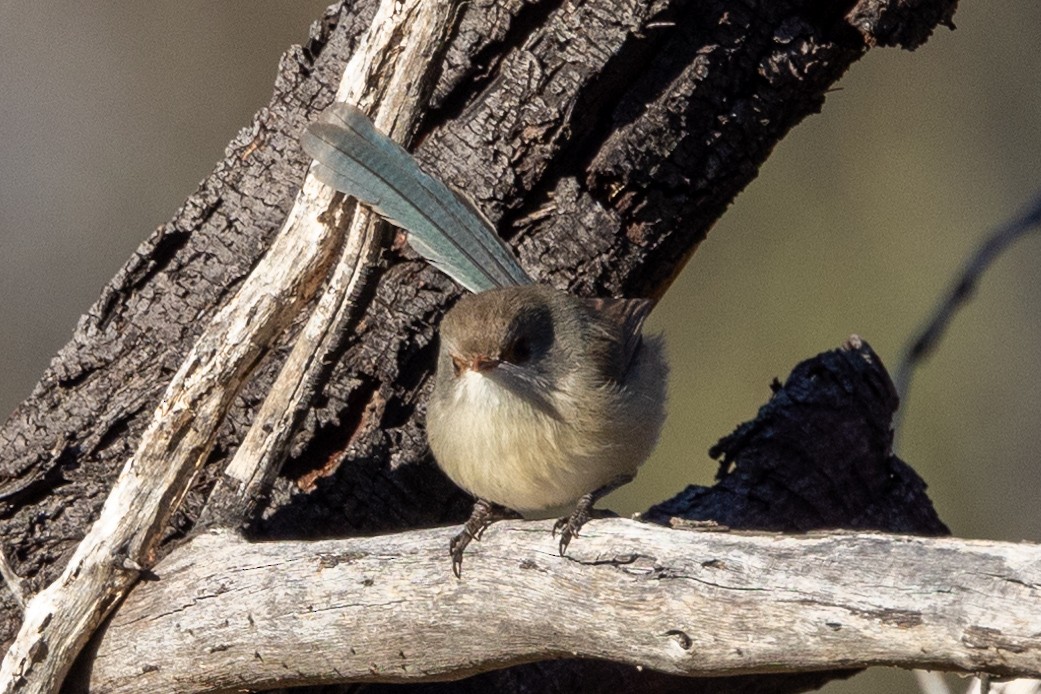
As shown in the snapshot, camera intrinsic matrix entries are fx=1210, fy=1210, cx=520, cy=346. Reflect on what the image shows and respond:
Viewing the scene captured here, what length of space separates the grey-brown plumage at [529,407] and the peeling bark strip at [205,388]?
44cm

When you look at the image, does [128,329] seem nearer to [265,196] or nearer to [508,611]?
[265,196]

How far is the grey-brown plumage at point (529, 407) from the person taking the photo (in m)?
3.63

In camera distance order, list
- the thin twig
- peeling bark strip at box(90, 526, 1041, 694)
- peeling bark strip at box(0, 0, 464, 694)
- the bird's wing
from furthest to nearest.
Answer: the bird's wing, peeling bark strip at box(0, 0, 464, 694), the thin twig, peeling bark strip at box(90, 526, 1041, 694)

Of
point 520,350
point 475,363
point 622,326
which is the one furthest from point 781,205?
point 475,363

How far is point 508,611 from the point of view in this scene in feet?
9.64

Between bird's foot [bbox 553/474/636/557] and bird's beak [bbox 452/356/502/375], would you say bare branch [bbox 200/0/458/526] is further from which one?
bird's foot [bbox 553/474/636/557]

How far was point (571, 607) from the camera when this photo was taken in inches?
111

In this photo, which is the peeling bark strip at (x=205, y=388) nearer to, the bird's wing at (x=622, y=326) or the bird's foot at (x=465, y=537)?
the bird's foot at (x=465, y=537)

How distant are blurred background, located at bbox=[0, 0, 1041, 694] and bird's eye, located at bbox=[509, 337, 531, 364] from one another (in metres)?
3.97

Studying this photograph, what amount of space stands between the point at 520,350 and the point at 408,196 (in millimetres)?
595

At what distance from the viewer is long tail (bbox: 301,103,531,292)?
3.58 metres

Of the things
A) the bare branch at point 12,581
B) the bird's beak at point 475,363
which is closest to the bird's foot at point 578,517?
the bird's beak at point 475,363

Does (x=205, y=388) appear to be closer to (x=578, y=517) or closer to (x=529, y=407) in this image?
(x=529, y=407)

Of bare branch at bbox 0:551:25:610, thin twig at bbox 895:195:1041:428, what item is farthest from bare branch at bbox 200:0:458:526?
thin twig at bbox 895:195:1041:428
